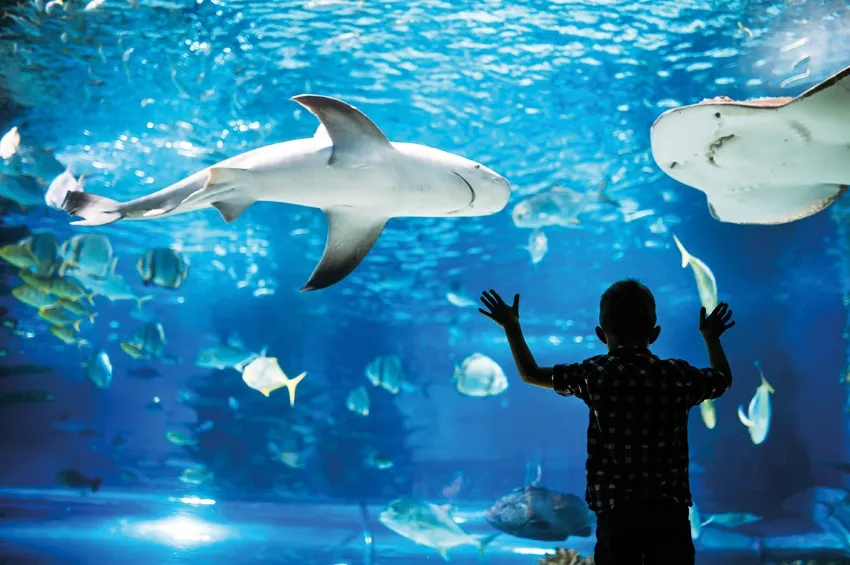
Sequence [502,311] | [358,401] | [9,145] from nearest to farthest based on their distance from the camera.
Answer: [502,311], [9,145], [358,401]

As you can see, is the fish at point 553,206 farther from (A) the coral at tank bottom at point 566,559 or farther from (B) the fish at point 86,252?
(B) the fish at point 86,252

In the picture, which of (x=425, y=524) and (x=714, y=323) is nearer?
(x=714, y=323)

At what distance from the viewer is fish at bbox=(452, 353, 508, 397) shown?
9.03 m

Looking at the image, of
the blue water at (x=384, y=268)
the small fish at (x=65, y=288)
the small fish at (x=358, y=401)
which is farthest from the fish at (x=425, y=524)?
the small fish at (x=65, y=288)

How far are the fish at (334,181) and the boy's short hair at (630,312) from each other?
141cm

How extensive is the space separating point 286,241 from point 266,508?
634 cm

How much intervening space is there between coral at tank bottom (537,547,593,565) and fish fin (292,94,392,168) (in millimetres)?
3451

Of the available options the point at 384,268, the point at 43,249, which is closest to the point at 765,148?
the point at 43,249

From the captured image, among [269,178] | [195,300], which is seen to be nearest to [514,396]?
[195,300]

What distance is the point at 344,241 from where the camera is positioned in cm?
370

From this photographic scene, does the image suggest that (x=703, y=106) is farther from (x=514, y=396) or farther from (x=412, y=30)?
(x=514, y=396)

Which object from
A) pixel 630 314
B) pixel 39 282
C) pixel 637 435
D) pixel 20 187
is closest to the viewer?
pixel 637 435

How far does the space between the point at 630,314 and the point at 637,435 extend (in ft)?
1.39

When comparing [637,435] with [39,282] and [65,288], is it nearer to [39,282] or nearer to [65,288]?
[65,288]
